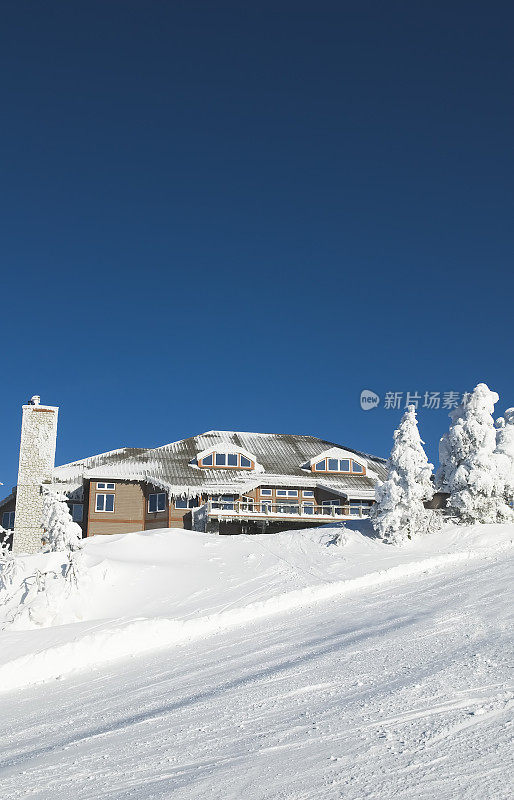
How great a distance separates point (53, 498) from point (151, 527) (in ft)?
35.9

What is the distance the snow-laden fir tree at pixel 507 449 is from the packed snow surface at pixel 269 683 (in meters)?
5.61

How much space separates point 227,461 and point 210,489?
4062 millimetres

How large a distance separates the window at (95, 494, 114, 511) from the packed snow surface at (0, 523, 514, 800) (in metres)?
12.0

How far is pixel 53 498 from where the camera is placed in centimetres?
2823

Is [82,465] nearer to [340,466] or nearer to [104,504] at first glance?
[104,504]

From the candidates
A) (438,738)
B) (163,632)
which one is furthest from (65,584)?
(438,738)

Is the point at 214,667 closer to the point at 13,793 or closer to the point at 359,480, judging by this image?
the point at 13,793

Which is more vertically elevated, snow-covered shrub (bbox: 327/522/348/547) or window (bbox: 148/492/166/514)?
window (bbox: 148/492/166/514)

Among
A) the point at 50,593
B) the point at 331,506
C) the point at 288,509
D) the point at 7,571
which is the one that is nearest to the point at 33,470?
the point at 288,509

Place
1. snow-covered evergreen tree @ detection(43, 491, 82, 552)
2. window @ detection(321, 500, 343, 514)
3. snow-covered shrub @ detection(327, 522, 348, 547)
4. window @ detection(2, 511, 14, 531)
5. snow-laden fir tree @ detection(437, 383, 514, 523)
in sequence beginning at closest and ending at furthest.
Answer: snow-covered evergreen tree @ detection(43, 491, 82, 552) < snow-covered shrub @ detection(327, 522, 348, 547) < snow-laden fir tree @ detection(437, 383, 514, 523) < window @ detection(321, 500, 343, 514) < window @ detection(2, 511, 14, 531)

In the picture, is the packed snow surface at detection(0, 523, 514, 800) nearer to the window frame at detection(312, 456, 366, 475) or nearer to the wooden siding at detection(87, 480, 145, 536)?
the wooden siding at detection(87, 480, 145, 536)

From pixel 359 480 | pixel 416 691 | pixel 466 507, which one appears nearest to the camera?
pixel 416 691

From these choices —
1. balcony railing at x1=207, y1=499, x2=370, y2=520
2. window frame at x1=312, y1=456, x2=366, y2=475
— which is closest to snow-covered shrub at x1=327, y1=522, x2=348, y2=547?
balcony railing at x1=207, y1=499, x2=370, y2=520

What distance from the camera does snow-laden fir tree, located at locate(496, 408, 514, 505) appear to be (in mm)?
31328
